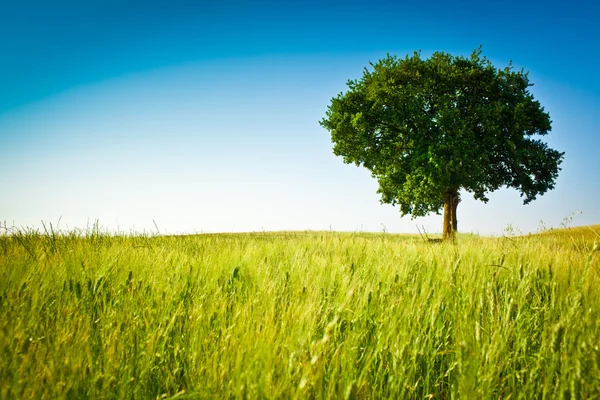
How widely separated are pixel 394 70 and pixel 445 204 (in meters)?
9.66

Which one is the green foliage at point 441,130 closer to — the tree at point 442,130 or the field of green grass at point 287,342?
the tree at point 442,130

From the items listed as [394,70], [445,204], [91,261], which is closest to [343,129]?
[394,70]

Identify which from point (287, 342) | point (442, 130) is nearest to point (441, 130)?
point (442, 130)

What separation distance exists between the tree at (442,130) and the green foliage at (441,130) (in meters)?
0.06

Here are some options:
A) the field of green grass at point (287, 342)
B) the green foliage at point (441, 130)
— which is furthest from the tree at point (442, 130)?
the field of green grass at point (287, 342)

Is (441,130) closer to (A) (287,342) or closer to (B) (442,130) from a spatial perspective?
(B) (442,130)

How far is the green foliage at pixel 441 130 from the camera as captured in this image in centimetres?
1762

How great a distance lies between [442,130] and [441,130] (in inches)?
2.3

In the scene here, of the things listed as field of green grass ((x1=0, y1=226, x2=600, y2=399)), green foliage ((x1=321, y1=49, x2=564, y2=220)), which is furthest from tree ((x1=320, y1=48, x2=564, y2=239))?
field of green grass ((x1=0, y1=226, x2=600, y2=399))

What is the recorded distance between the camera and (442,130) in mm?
18297

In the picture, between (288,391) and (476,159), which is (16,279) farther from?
(476,159)

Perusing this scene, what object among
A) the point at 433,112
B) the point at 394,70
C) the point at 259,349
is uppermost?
the point at 394,70

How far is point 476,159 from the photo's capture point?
58.3ft

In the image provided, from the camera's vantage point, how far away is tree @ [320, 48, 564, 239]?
1764 cm
